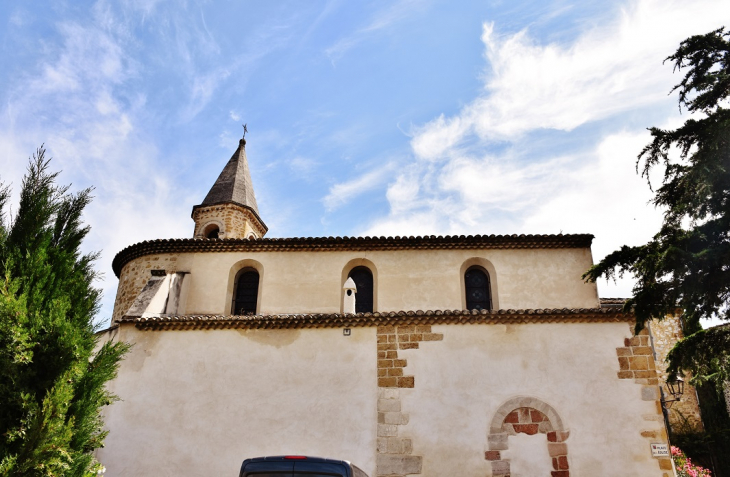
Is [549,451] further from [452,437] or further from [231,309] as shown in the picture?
[231,309]

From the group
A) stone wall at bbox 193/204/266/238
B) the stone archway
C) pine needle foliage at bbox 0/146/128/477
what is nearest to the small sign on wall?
the stone archway

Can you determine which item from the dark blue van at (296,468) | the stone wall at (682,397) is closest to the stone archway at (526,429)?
the dark blue van at (296,468)

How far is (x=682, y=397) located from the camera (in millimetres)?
18797

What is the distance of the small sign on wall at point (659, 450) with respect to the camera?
9.60m

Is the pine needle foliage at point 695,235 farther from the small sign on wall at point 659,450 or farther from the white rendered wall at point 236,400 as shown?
the white rendered wall at point 236,400

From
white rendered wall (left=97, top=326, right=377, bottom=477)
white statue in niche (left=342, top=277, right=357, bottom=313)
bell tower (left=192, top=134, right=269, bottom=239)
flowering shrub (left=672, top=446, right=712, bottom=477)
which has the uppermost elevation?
bell tower (left=192, top=134, right=269, bottom=239)

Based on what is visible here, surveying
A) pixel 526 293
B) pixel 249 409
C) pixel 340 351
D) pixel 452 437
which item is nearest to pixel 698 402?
pixel 526 293

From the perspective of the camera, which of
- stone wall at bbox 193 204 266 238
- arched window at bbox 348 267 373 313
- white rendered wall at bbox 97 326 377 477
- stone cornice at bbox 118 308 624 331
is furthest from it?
stone wall at bbox 193 204 266 238

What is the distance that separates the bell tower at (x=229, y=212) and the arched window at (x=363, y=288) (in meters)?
6.82

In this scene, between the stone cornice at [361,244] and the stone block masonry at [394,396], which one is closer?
the stone block masonry at [394,396]

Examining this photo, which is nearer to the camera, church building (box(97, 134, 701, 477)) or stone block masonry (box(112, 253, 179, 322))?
church building (box(97, 134, 701, 477))

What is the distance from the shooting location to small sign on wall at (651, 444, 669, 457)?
960 centimetres

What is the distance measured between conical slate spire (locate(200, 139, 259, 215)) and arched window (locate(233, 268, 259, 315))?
601 cm

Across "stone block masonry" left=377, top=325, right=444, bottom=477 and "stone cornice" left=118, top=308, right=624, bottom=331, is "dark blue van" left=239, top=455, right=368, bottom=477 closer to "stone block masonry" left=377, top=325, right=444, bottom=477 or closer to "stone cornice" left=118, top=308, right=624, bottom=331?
"stone block masonry" left=377, top=325, right=444, bottom=477
